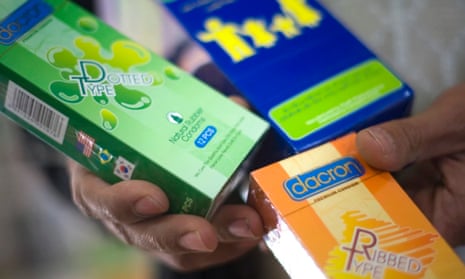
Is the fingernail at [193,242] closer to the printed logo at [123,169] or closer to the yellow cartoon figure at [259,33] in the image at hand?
the printed logo at [123,169]

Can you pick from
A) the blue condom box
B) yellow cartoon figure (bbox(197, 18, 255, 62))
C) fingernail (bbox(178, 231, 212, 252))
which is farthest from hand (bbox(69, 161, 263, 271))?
yellow cartoon figure (bbox(197, 18, 255, 62))

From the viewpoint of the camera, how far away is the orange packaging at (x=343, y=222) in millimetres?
540

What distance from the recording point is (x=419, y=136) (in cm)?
65

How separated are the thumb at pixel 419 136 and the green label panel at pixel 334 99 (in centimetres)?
6

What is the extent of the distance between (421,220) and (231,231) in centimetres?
23

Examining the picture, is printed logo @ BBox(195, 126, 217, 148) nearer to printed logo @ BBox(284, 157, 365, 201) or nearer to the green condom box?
the green condom box

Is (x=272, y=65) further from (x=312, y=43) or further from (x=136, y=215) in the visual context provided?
(x=136, y=215)

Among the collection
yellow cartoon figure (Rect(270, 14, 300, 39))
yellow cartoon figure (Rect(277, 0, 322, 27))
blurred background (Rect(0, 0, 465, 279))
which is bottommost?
blurred background (Rect(0, 0, 465, 279))

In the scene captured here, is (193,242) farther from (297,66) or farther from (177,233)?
(297,66)

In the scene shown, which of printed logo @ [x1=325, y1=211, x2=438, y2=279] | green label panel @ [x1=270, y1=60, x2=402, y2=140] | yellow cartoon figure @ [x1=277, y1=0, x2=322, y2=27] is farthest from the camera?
yellow cartoon figure @ [x1=277, y1=0, x2=322, y2=27]

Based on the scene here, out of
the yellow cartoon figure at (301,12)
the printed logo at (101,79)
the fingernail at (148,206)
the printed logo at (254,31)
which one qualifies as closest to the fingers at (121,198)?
the fingernail at (148,206)

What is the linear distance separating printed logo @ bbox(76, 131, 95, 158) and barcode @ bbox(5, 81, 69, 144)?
0.02 m

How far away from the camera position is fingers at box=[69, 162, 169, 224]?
22.9 inches

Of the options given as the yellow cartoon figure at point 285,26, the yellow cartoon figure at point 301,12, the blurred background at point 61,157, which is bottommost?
the blurred background at point 61,157
